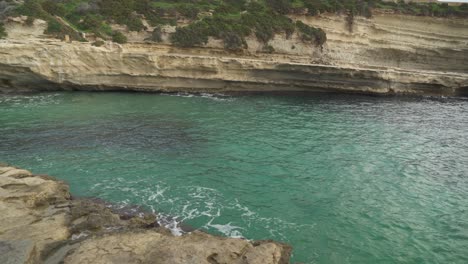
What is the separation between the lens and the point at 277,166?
625 inches

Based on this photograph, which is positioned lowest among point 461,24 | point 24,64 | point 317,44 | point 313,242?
point 313,242

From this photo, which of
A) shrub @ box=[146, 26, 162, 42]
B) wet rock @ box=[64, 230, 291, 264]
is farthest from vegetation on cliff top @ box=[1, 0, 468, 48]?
wet rock @ box=[64, 230, 291, 264]

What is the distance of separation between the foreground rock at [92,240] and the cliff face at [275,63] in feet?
69.1

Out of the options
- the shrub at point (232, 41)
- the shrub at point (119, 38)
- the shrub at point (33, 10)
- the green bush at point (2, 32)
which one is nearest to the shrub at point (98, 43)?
the shrub at point (119, 38)

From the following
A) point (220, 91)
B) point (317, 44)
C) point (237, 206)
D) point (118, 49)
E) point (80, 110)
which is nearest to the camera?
point (237, 206)

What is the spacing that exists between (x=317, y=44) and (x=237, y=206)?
32826 millimetres

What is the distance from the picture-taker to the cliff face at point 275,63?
29.5 metres

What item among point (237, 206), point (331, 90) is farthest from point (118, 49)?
point (237, 206)

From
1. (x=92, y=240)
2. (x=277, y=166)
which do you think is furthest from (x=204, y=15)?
(x=92, y=240)

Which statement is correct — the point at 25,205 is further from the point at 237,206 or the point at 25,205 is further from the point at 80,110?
the point at 80,110

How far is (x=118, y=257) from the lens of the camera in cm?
743

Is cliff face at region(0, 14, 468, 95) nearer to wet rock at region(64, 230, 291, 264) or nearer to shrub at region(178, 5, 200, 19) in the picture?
shrub at region(178, 5, 200, 19)

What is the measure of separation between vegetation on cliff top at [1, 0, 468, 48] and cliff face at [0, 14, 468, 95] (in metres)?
1.03

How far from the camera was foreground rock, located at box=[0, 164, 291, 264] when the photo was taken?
7332 mm
